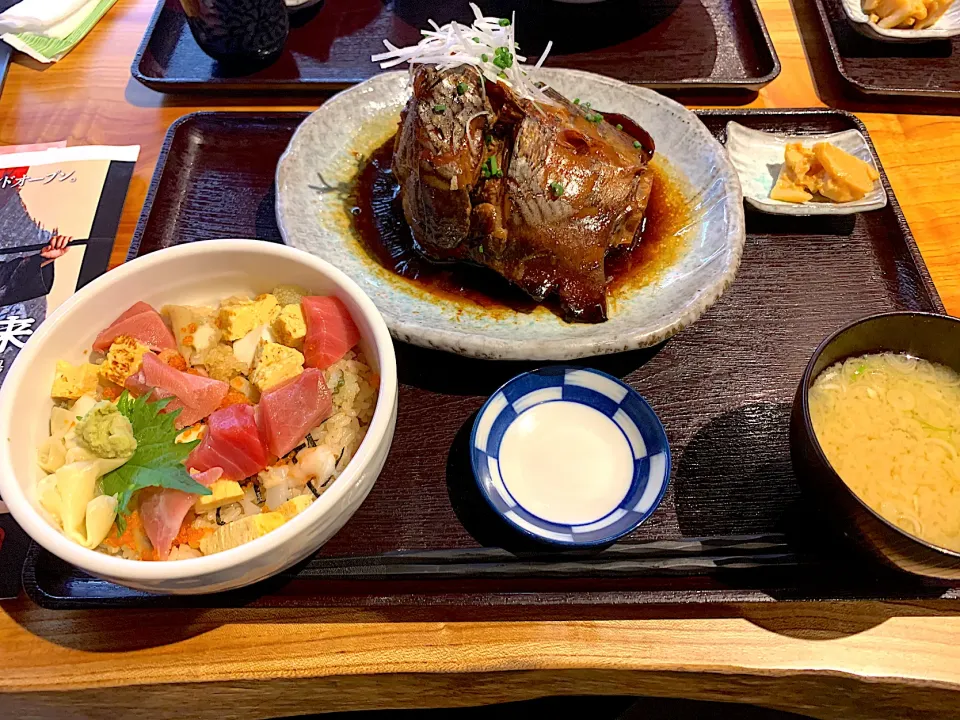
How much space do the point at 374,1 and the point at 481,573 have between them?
2798 millimetres

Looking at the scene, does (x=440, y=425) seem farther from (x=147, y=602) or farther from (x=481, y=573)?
(x=147, y=602)

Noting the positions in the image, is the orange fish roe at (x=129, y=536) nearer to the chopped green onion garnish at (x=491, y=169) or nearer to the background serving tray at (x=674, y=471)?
the background serving tray at (x=674, y=471)

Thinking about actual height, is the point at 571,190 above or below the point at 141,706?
above

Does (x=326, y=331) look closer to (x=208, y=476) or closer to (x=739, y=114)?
(x=208, y=476)

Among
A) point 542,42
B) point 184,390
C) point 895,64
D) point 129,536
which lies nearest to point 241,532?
point 129,536

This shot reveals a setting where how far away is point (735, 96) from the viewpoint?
276 centimetres

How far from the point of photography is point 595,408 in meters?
1.75

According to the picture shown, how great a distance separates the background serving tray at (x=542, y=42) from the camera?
109 inches

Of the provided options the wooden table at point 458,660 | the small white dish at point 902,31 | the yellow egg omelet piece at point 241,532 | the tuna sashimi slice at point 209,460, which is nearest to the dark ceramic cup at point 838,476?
the wooden table at point 458,660

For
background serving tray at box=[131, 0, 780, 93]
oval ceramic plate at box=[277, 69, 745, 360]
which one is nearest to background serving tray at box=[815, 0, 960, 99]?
background serving tray at box=[131, 0, 780, 93]

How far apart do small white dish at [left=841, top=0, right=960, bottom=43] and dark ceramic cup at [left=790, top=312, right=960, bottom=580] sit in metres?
1.85

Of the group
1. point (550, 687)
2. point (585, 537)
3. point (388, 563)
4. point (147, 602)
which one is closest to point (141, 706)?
point (147, 602)

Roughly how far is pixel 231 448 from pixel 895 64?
3093 mm

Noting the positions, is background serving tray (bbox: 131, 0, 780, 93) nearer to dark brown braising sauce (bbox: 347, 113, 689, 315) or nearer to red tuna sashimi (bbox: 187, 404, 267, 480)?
dark brown braising sauce (bbox: 347, 113, 689, 315)
